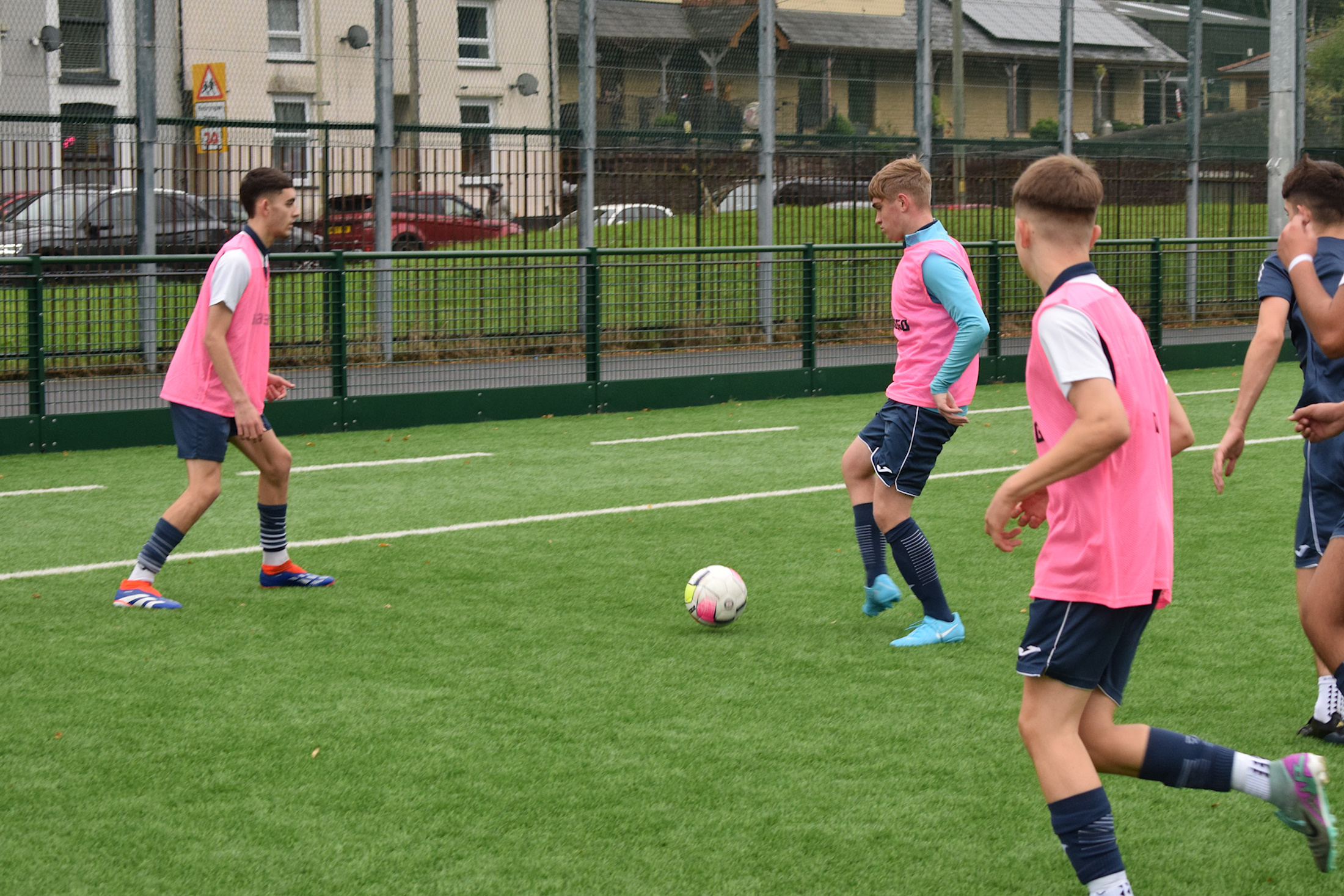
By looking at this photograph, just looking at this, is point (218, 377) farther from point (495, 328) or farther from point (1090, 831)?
point (495, 328)

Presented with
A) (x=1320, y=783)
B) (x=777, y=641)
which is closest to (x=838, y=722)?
(x=777, y=641)

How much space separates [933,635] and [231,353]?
3.35m

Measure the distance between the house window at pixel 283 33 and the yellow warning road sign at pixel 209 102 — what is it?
1.07 m

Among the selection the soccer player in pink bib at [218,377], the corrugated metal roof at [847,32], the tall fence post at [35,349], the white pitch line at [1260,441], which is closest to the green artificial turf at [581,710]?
the soccer player in pink bib at [218,377]

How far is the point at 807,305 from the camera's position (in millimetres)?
14938

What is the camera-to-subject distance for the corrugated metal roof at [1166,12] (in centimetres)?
2209

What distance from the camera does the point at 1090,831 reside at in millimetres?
3127

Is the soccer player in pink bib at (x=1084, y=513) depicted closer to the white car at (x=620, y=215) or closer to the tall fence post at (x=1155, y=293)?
the white car at (x=620, y=215)

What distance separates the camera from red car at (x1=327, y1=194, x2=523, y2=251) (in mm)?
15766

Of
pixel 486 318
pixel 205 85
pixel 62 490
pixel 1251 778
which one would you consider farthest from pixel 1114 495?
pixel 205 85

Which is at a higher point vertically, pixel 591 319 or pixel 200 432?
pixel 591 319

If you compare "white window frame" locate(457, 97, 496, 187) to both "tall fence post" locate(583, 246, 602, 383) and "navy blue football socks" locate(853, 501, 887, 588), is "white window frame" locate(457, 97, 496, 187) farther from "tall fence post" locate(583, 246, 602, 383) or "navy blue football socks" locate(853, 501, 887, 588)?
"navy blue football socks" locate(853, 501, 887, 588)

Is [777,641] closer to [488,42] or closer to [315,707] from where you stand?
[315,707]

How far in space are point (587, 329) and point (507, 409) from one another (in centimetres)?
119
